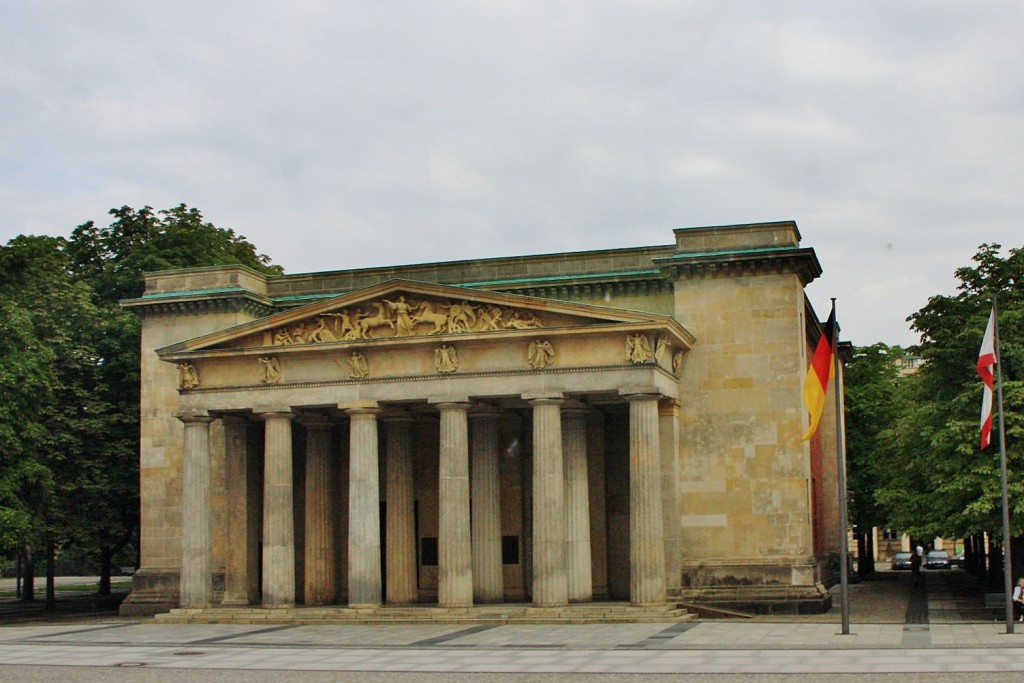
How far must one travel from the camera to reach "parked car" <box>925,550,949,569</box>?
9262cm

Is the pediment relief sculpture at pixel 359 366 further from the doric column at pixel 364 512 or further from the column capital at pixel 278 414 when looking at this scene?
the column capital at pixel 278 414

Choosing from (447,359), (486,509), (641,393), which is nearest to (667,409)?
(641,393)

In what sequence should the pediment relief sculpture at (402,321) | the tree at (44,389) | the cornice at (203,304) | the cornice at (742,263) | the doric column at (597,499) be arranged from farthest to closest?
the cornice at (203,304) → the tree at (44,389) → the doric column at (597,499) → the cornice at (742,263) → the pediment relief sculpture at (402,321)

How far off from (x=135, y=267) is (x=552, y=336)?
2838cm

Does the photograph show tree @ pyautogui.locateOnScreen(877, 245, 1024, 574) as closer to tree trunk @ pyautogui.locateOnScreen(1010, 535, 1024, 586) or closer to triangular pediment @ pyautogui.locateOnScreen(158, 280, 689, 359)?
tree trunk @ pyautogui.locateOnScreen(1010, 535, 1024, 586)

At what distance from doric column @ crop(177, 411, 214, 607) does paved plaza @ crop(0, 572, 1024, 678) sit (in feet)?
7.03

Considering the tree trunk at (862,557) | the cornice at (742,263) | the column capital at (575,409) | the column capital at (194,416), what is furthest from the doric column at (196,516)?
the tree trunk at (862,557)

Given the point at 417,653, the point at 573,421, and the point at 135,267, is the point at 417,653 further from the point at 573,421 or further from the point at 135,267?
the point at 135,267

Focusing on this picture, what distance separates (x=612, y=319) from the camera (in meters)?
42.3

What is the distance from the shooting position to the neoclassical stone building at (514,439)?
43.2 m

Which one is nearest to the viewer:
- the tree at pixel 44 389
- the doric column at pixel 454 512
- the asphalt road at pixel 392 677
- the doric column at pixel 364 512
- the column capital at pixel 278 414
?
the asphalt road at pixel 392 677

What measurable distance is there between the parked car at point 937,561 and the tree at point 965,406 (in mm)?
47581

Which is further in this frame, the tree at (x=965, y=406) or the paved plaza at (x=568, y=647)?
the tree at (x=965, y=406)

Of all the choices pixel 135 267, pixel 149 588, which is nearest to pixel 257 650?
pixel 149 588
